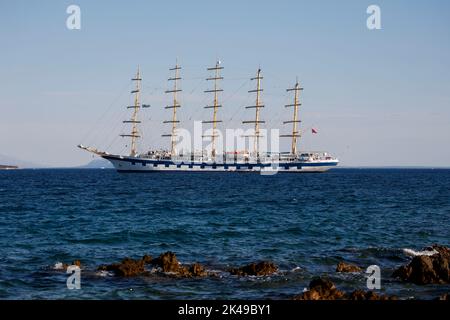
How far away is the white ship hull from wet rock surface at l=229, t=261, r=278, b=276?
11744cm

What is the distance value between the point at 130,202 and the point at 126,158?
87990 millimetres

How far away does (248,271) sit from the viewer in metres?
17.9

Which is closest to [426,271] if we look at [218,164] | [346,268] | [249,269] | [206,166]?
[346,268]

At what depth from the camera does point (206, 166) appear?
138875mm

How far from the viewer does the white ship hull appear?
442ft

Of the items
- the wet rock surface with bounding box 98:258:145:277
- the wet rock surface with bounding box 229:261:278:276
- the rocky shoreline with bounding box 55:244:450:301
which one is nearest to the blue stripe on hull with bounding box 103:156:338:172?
the rocky shoreline with bounding box 55:244:450:301

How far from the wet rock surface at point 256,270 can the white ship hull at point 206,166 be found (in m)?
117

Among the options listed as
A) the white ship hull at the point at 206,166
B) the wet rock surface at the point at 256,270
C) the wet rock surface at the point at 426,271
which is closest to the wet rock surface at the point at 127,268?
the wet rock surface at the point at 256,270

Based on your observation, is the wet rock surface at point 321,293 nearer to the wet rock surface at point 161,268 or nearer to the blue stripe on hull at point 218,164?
the wet rock surface at point 161,268

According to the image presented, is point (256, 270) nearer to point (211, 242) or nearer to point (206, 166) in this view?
point (211, 242)

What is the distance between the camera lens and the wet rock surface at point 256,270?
17719 mm
